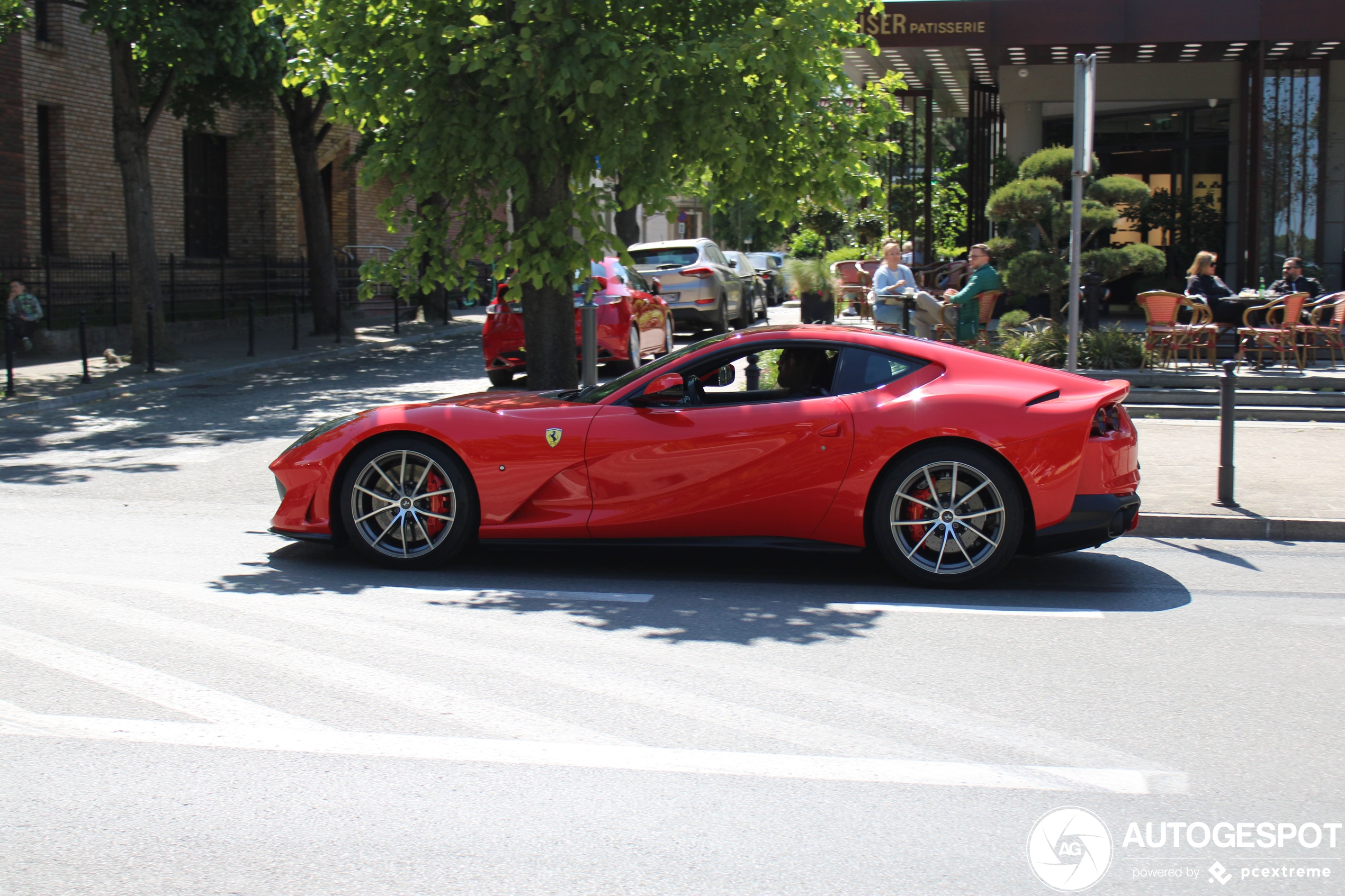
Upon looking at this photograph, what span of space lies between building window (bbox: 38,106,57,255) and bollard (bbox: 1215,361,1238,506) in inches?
886

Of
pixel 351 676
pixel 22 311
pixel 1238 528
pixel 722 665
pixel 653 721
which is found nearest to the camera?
pixel 653 721

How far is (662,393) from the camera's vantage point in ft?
22.9

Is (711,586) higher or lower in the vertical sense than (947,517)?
lower

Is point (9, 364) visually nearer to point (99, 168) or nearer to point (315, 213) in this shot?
point (315, 213)

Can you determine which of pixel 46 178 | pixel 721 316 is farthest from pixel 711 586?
pixel 46 178

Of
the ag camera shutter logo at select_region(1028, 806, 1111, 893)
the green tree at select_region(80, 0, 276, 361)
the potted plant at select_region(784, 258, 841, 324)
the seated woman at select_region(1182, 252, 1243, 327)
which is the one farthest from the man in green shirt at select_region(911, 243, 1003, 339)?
the ag camera shutter logo at select_region(1028, 806, 1111, 893)

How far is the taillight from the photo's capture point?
6.75 metres

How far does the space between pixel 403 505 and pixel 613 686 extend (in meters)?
2.47

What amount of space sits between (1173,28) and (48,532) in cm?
1479

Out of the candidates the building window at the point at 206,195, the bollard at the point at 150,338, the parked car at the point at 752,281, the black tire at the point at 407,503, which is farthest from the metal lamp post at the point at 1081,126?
the building window at the point at 206,195

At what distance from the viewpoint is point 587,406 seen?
7066 millimetres

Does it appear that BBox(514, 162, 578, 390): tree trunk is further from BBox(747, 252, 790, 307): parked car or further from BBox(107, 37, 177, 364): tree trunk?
BBox(747, 252, 790, 307): parked car

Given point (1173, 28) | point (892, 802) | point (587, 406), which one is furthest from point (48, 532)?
point (1173, 28)

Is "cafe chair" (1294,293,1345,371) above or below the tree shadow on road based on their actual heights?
above
